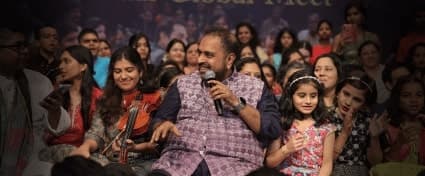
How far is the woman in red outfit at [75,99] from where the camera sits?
524 centimetres

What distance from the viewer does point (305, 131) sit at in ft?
17.0

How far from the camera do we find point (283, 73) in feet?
21.3

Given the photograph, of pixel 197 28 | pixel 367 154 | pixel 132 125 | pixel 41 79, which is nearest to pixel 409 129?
pixel 367 154

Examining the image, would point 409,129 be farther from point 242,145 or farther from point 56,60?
point 56,60

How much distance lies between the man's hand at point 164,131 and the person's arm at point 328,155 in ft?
3.26

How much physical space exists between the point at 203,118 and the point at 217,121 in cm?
9

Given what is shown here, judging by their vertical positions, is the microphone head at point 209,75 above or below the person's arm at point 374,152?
above

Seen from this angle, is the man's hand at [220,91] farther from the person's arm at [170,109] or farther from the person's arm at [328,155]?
the person's arm at [328,155]

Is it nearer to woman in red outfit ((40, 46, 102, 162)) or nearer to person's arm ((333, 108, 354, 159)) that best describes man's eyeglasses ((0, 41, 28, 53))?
woman in red outfit ((40, 46, 102, 162))

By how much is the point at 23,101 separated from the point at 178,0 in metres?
3.53

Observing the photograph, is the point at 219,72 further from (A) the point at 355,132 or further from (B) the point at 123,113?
(A) the point at 355,132

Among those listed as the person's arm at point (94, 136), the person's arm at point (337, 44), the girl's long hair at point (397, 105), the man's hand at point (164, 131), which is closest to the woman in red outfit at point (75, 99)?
the person's arm at point (94, 136)

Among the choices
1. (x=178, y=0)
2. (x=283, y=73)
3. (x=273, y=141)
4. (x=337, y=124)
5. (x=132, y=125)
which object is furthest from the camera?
(x=178, y=0)

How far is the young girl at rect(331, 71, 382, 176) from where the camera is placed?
17.4 feet
